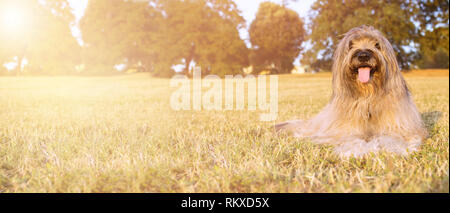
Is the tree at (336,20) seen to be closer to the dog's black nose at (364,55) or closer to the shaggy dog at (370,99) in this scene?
the shaggy dog at (370,99)

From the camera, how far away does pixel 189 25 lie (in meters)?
6.00

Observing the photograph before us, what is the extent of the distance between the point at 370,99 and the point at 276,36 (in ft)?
7.92

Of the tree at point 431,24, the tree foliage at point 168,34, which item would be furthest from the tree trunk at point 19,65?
the tree at point 431,24

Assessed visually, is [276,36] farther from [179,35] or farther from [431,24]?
[431,24]

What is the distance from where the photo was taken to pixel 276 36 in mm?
5137

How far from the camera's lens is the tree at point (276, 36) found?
4969 mm

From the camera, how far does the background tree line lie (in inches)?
174

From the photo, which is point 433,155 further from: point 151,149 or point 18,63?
point 18,63

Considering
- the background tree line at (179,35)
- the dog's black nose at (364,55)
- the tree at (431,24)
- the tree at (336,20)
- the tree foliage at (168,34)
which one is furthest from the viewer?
the tree at (431,24)

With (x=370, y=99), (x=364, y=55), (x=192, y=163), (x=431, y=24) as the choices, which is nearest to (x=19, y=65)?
(x=192, y=163)

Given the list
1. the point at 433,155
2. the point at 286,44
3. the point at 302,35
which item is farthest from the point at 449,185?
the point at 302,35

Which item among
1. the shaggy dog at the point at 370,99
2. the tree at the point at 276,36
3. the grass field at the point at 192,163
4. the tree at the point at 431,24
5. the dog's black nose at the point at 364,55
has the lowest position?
the grass field at the point at 192,163

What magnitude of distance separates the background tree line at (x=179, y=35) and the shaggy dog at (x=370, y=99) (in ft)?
6.88
